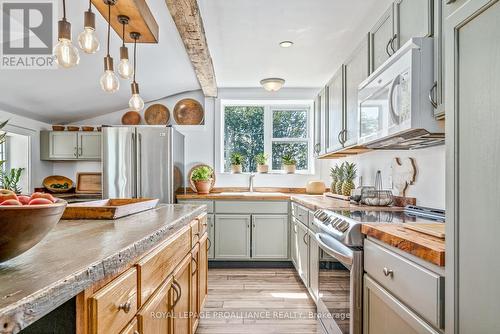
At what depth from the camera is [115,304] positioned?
83 cm

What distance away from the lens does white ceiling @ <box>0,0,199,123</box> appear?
2.61 meters

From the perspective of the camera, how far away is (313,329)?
2244mm

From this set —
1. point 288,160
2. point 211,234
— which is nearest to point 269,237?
point 211,234

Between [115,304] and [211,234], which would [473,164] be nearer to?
[115,304]

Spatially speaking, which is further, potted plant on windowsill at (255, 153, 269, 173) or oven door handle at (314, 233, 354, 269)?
potted plant on windowsill at (255, 153, 269, 173)

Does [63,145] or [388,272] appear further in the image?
[63,145]

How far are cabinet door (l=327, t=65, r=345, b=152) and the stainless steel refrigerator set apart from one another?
186cm

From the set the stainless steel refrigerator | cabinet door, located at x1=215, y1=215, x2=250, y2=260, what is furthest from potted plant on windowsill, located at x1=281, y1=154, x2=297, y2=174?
the stainless steel refrigerator

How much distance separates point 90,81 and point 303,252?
2.87 m

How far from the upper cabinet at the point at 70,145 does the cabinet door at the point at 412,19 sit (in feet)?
12.4

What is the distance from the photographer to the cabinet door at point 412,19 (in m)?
1.49

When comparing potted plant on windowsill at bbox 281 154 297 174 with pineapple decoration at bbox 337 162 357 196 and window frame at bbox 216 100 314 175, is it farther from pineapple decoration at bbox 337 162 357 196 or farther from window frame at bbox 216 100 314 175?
pineapple decoration at bbox 337 162 357 196

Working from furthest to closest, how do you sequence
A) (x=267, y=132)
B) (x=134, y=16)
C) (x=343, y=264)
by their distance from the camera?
(x=267, y=132) < (x=134, y=16) < (x=343, y=264)

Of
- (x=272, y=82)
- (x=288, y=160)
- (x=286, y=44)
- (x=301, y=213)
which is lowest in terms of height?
(x=301, y=213)
